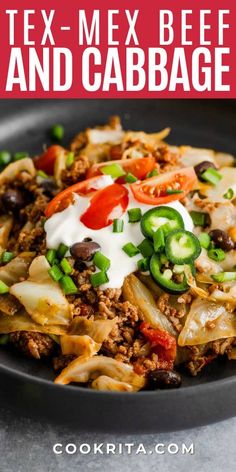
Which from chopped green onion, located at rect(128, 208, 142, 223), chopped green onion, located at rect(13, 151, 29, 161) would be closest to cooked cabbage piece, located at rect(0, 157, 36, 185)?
chopped green onion, located at rect(13, 151, 29, 161)

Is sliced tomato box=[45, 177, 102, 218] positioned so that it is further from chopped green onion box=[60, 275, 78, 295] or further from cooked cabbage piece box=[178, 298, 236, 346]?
cooked cabbage piece box=[178, 298, 236, 346]

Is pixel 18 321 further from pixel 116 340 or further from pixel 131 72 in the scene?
pixel 131 72

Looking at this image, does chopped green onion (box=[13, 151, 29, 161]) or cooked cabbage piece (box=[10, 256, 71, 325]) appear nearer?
cooked cabbage piece (box=[10, 256, 71, 325])

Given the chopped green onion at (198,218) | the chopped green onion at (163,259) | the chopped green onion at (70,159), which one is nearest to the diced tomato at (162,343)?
the chopped green onion at (163,259)

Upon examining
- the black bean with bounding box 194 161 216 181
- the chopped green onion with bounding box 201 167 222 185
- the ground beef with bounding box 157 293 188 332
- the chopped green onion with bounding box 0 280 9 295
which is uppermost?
the black bean with bounding box 194 161 216 181

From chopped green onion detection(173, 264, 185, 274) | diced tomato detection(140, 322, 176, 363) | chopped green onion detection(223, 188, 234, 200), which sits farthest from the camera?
chopped green onion detection(223, 188, 234, 200)

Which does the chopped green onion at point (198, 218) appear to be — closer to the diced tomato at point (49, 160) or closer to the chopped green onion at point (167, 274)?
the chopped green onion at point (167, 274)
